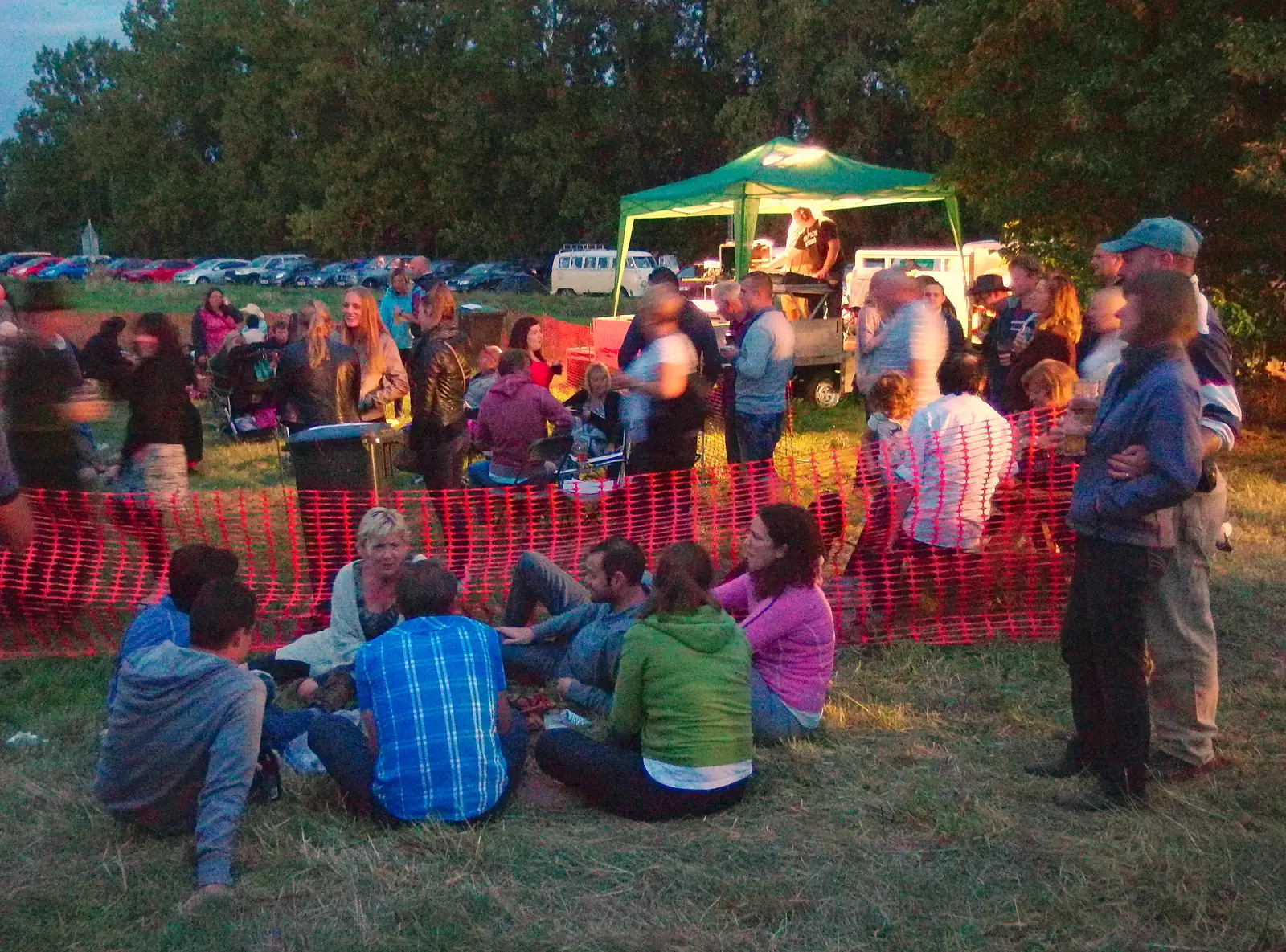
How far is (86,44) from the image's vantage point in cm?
7900

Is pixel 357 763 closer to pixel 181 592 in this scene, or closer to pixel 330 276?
pixel 181 592

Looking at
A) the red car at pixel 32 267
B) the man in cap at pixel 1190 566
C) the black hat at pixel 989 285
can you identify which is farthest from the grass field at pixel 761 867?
the red car at pixel 32 267

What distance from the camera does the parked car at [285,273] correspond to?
48.3m

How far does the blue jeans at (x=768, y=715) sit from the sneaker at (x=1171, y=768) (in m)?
1.21

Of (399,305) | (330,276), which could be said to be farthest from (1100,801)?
(330,276)

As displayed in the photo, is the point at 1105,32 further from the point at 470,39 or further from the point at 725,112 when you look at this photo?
the point at 470,39

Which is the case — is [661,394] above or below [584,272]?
below

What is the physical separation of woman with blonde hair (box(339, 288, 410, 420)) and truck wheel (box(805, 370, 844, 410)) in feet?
21.9

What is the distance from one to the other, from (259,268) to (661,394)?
4647 centimetres

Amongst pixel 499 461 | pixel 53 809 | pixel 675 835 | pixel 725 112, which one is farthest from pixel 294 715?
pixel 725 112

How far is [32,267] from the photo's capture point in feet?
177

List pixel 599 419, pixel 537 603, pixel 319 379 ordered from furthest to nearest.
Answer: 1. pixel 599 419
2. pixel 319 379
3. pixel 537 603

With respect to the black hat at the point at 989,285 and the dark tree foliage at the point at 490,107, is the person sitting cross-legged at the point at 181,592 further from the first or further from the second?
the dark tree foliage at the point at 490,107

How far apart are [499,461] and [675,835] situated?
409cm
